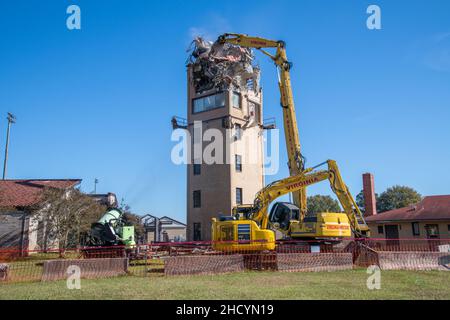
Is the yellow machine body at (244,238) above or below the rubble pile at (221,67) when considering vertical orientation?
below

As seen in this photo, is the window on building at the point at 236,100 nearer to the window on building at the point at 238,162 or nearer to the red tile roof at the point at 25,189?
the window on building at the point at 238,162

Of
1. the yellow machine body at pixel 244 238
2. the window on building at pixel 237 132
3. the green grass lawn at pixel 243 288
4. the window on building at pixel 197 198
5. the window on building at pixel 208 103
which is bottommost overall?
the green grass lawn at pixel 243 288

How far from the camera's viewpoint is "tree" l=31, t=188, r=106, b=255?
82.8 feet

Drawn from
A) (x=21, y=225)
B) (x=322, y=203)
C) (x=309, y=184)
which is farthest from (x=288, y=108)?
(x=322, y=203)

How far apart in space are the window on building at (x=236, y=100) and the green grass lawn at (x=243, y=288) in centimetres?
2319

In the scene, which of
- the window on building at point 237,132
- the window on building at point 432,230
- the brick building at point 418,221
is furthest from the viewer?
the window on building at point 237,132

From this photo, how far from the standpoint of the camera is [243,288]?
11109 mm

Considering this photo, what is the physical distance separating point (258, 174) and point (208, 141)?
19.0 ft

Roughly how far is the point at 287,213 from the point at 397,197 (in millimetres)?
54937

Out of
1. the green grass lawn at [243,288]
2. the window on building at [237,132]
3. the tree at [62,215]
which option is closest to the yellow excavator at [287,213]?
the green grass lawn at [243,288]

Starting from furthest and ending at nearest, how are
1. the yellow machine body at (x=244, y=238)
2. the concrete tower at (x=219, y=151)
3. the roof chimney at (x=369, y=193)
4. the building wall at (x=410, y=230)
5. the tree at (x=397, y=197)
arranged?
1. the tree at (x=397, y=197)
2. the roof chimney at (x=369, y=193)
3. the concrete tower at (x=219, y=151)
4. the building wall at (x=410, y=230)
5. the yellow machine body at (x=244, y=238)

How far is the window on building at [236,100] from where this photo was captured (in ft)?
117

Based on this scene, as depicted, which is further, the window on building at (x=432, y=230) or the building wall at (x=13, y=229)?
the window on building at (x=432, y=230)

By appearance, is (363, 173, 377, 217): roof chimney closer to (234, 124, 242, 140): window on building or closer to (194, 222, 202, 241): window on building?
(234, 124, 242, 140): window on building
